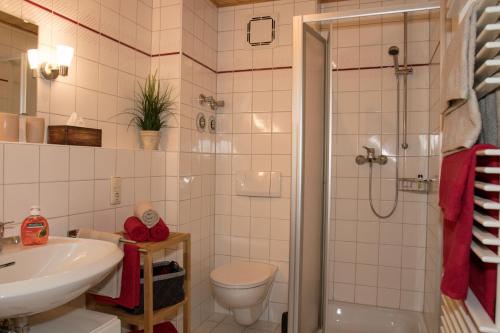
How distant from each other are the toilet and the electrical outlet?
832 millimetres

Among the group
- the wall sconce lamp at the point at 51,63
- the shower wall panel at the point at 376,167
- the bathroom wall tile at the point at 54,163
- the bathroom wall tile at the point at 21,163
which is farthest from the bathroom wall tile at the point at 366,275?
the wall sconce lamp at the point at 51,63

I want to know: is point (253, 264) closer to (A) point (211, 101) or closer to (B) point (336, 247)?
(B) point (336, 247)

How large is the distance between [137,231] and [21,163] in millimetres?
597

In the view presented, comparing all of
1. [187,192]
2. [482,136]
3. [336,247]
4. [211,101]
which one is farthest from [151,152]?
[482,136]

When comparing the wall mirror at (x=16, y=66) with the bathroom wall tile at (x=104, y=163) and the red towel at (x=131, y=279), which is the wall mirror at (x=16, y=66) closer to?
the bathroom wall tile at (x=104, y=163)

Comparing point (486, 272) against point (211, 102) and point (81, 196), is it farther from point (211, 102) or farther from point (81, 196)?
point (211, 102)

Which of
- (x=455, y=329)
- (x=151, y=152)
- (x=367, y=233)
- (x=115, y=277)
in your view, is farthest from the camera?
(x=367, y=233)

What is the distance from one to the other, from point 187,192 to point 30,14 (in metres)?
1.40

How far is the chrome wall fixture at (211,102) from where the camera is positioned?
275 centimetres

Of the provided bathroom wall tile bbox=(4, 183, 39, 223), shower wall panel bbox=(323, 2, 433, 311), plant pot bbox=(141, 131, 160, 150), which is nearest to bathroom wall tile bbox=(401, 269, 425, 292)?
shower wall panel bbox=(323, 2, 433, 311)

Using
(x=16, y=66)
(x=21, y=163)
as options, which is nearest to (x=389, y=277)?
(x=21, y=163)

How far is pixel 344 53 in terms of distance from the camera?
2807mm

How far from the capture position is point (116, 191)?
2.05 metres

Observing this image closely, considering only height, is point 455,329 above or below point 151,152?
below
